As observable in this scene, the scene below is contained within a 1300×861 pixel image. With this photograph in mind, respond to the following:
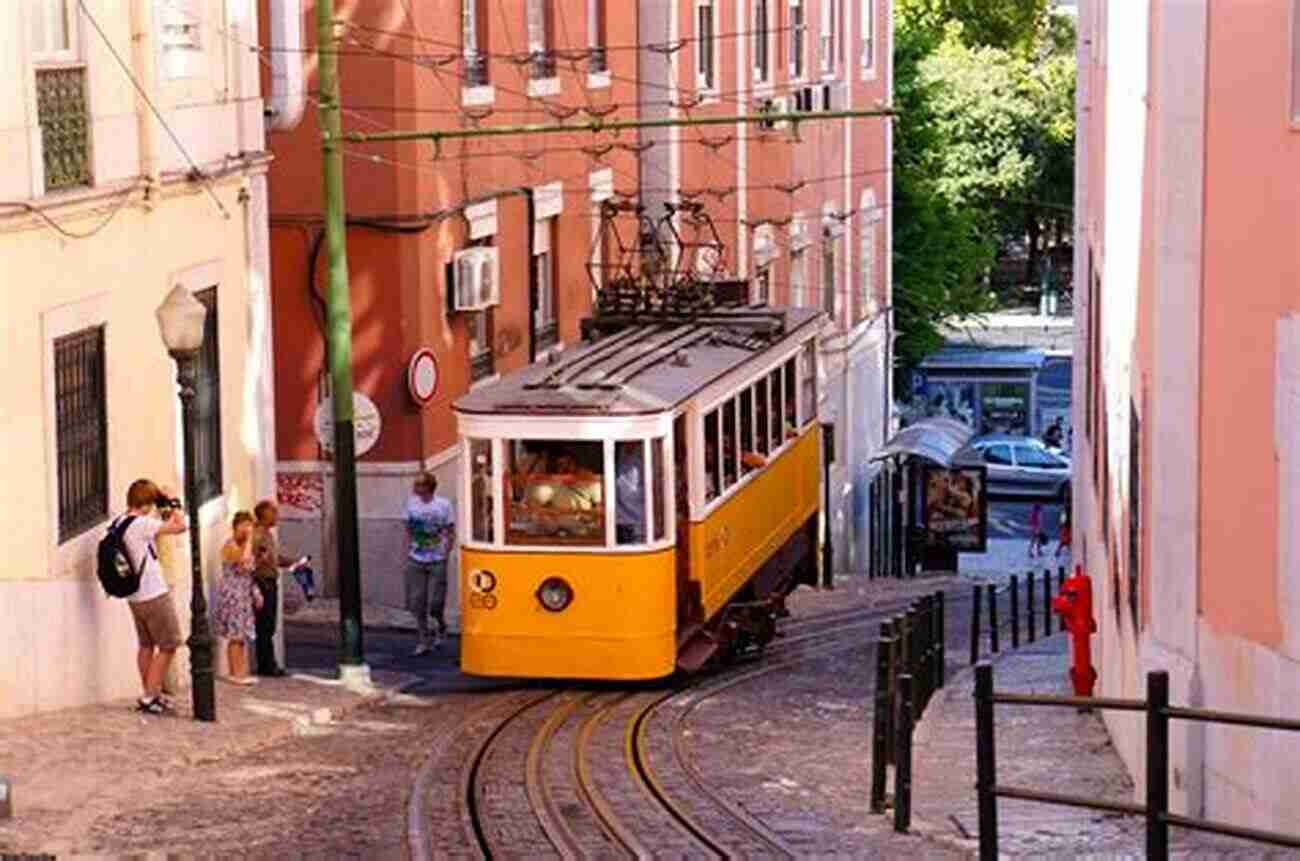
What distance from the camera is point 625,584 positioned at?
21.6 m

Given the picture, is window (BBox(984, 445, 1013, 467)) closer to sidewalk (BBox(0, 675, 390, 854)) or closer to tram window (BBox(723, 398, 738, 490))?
tram window (BBox(723, 398, 738, 490))

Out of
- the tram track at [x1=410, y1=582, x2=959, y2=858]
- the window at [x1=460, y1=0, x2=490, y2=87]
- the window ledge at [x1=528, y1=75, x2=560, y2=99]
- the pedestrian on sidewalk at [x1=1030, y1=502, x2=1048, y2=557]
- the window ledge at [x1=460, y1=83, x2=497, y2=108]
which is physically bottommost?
the pedestrian on sidewalk at [x1=1030, y1=502, x2=1048, y2=557]

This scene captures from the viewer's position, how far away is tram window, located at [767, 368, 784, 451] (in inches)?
1034

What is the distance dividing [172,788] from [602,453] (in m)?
5.37

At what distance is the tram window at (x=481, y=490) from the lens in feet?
71.2

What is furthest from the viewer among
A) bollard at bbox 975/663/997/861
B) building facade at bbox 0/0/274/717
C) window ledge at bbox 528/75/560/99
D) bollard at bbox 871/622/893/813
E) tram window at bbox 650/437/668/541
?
window ledge at bbox 528/75/560/99

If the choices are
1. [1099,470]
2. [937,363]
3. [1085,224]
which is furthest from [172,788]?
[937,363]

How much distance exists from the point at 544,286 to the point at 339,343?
12.2 metres

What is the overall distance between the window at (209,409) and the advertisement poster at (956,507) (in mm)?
23596

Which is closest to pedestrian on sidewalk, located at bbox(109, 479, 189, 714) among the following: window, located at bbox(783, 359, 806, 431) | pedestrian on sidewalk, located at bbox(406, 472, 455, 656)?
pedestrian on sidewalk, located at bbox(406, 472, 455, 656)

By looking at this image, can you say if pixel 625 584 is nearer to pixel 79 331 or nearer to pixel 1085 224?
pixel 79 331

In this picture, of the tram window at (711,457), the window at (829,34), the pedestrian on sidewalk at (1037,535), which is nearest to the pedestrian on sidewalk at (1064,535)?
the pedestrian on sidewalk at (1037,535)

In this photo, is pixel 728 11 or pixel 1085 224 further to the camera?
pixel 728 11

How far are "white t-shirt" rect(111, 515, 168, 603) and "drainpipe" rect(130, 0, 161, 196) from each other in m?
2.79
